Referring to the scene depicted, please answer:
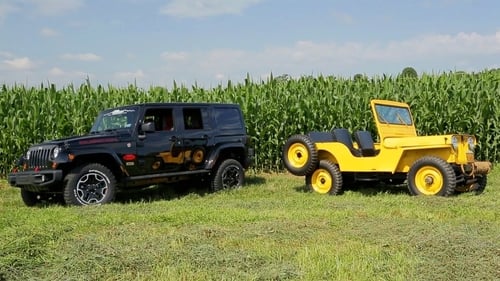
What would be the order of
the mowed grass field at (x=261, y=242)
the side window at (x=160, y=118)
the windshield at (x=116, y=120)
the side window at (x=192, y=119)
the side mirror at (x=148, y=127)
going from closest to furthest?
the mowed grass field at (x=261, y=242) → the side mirror at (x=148, y=127) → the windshield at (x=116, y=120) → the side window at (x=160, y=118) → the side window at (x=192, y=119)

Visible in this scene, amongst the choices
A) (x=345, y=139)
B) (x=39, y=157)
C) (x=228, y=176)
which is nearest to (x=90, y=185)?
(x=39, y=157)

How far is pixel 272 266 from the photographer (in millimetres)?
4523

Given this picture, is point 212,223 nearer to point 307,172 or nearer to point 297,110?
point 307,172

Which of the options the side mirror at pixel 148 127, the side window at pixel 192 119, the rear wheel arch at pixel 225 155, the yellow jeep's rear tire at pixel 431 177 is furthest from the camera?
the rear wheel arch at pixel 225 155

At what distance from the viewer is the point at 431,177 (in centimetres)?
895

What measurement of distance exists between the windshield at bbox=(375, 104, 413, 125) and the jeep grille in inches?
233

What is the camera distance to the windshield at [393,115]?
1005 centimetres

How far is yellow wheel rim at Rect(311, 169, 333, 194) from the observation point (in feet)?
33.0

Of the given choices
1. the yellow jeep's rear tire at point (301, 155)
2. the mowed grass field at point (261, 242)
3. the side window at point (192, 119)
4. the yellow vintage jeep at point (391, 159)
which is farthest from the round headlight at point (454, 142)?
the side window at point (192, 119)

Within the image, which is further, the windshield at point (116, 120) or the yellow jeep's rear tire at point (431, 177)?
the windshield at point (116, 120)

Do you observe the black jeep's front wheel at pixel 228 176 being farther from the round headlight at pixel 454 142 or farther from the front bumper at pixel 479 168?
the front bumper at pixel 479 168

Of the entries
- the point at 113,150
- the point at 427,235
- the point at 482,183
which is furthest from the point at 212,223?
the point at 482,183

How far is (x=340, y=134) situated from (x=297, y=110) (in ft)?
13.8

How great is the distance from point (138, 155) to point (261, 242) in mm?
4586
